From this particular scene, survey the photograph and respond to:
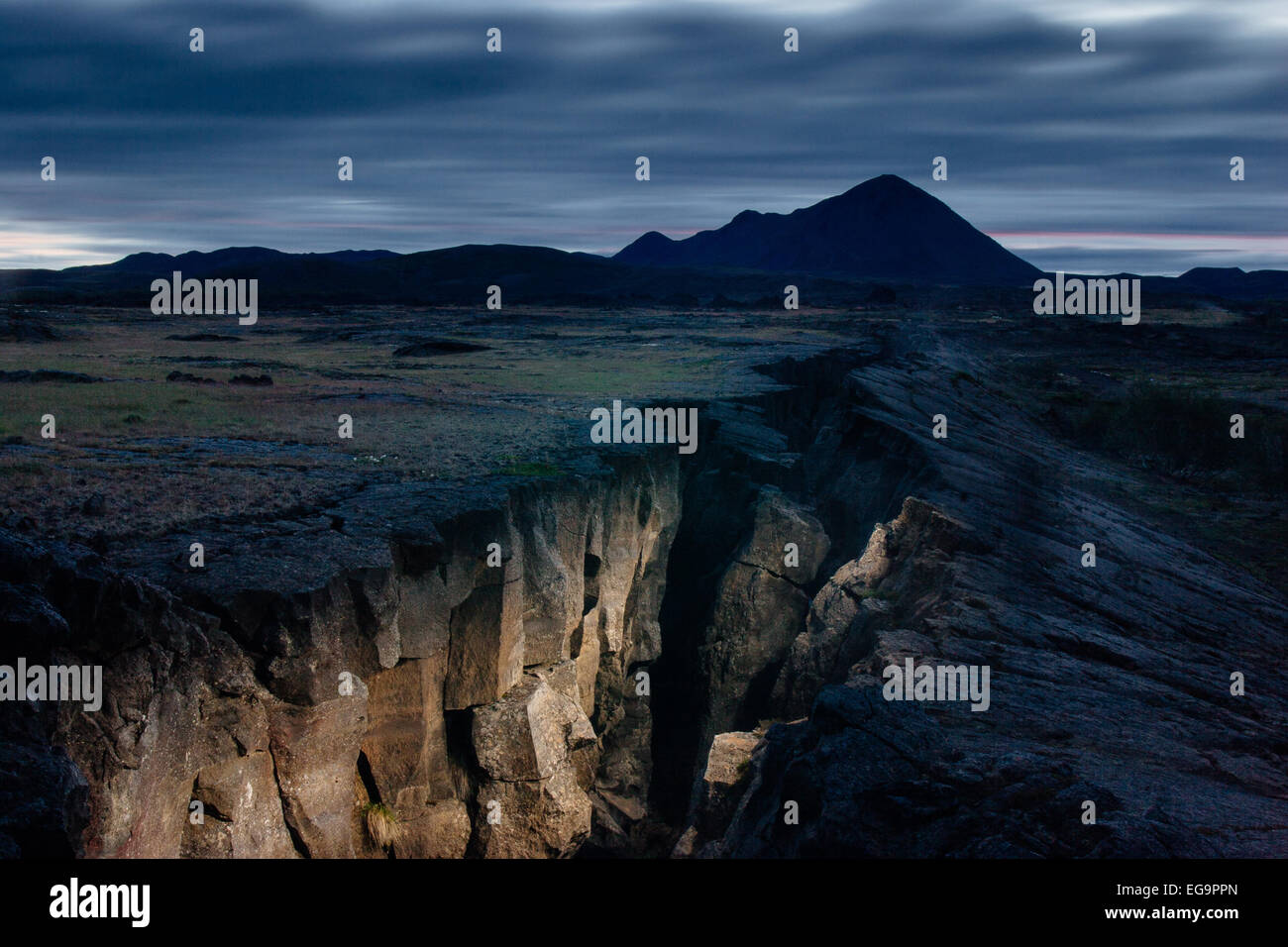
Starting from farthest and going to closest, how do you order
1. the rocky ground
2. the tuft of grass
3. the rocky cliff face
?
the tuft of grass
the rocky ground
the rocky cliff face

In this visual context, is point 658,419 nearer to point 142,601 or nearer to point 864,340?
point 142,601

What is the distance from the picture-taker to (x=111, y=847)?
7.59 m


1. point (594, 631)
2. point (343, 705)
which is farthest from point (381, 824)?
point (594, 631)

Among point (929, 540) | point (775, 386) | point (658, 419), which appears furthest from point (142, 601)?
point (775, 386)

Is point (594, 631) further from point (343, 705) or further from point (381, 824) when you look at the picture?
point (343, 705)

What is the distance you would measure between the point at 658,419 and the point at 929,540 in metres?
7.34

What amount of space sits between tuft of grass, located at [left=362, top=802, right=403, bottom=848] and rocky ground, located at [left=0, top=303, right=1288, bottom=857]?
0.15 feet

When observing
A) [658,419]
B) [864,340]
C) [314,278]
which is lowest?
[658,419]

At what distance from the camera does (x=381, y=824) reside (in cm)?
1192

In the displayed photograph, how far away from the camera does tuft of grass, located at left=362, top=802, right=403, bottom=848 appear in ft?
38.7

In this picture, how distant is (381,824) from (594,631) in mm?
6735

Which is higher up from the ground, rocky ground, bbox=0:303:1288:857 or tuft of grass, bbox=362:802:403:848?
rocky ground, bbox=0:303:1288:857

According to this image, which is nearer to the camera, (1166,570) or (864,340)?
(1166,570)

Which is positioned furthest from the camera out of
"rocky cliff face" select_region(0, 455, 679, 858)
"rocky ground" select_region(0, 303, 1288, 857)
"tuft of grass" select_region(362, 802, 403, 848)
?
"tuft of grass" select_region(362, 802, 403, 848)
